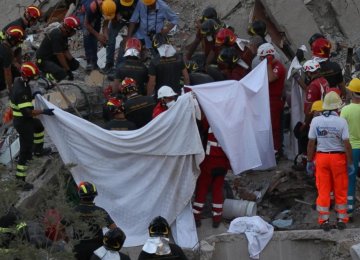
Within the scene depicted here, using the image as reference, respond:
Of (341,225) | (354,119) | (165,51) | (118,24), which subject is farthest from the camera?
(118,24)

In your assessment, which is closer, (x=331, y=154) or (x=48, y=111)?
(x=331, y=154)

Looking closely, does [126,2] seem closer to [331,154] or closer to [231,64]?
[231,64]

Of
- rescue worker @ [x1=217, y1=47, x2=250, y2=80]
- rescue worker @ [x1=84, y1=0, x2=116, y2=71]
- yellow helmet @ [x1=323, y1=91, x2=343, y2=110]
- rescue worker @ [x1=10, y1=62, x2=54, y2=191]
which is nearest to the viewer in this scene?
yellow helmet @ [x1=323, y1=91, x2=343, y2=110]

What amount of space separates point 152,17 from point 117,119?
120 inches

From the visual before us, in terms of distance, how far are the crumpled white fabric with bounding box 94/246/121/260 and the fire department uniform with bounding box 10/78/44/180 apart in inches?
119

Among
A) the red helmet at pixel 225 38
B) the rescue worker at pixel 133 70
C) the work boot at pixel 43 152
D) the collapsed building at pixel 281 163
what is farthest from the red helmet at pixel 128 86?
the red helmet at pixel 225 38

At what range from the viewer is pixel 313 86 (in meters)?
13.2

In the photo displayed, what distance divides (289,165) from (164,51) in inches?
86.9

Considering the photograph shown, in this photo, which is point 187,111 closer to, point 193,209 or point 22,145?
point 193,209

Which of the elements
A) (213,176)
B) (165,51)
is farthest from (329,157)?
(165,51)

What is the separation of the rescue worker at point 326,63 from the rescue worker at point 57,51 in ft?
10.9

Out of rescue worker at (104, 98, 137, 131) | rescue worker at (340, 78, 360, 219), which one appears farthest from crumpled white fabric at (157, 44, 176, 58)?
rescue worker at (340, 78, 360, 219)

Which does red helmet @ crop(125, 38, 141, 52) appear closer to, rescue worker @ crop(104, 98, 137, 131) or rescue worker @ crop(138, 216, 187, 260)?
rescue worker @ crop(104, 98, 137, 131)

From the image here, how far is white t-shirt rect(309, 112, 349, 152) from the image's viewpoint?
1174 cm
